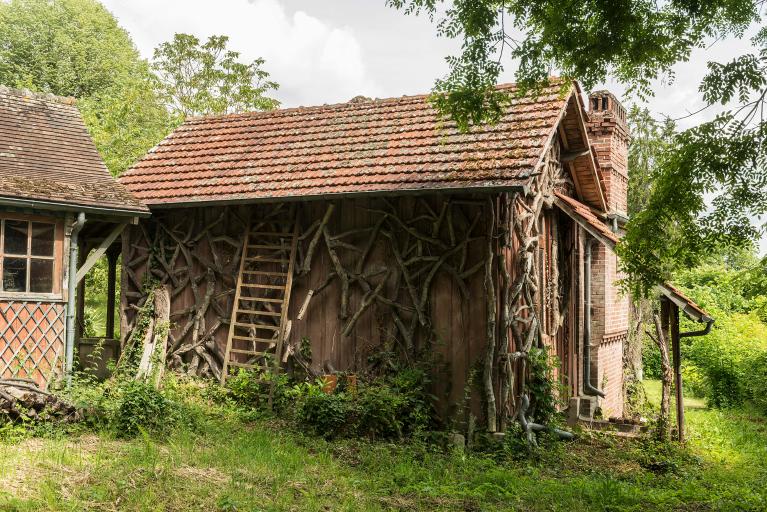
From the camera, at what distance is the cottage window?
441 inches

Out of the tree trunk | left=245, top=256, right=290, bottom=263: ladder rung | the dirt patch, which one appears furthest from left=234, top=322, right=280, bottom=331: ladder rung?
the tree trunk

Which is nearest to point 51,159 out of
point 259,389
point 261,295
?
point 261,295

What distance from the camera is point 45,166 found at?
1252 cm

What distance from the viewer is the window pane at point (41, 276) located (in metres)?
11.5

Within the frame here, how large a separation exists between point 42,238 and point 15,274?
71cm

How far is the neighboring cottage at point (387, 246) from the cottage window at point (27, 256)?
169 cm

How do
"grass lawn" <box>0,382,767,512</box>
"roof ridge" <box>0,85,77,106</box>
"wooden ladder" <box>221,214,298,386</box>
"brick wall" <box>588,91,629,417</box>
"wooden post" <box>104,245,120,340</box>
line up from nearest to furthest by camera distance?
"grass lawn" <box>0,382,767,512</box> → "wooden ladder" <box>221,214,298,386</box> → "roof ridge" <box>0,85,77,106</box> → "brick wall" <box>588,91,629,417</box> → "wooden post" <box>104,245,120,340</box>

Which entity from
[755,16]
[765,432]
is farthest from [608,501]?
[765,432]

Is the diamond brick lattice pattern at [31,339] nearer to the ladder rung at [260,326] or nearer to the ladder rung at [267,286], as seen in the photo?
the ladder rung at [260,326]

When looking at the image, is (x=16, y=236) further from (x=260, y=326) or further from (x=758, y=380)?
(x=758, y=380)

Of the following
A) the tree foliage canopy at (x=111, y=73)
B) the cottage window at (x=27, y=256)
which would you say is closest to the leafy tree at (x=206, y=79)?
the tree foliage canopy at (x=111, y=73)

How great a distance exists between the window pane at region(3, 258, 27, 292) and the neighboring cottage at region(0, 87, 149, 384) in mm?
14

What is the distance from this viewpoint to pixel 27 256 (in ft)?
37.4

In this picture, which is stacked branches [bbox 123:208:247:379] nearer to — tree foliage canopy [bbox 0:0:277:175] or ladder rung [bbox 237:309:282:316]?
ladder rung [bbox 237:309:282:316]
